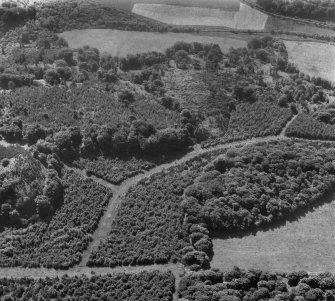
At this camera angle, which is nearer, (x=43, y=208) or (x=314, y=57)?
(x=43, y=208)

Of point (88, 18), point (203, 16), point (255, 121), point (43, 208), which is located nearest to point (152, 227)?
Answer: point (43, 208)

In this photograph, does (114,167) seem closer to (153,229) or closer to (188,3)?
(153,229)

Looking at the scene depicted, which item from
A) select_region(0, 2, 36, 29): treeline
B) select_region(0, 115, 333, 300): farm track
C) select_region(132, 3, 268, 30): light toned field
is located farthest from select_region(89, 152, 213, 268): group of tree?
select_region(0, 2, 36, 29): treeline

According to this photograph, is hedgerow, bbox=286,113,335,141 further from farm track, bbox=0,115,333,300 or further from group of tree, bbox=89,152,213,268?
group of tree, bbox=89,152,213,268

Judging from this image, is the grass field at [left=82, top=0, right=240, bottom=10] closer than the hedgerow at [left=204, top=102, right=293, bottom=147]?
No

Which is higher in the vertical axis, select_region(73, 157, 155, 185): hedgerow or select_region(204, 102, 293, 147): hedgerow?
select_region(204, 102, 293, 147): hedgerow

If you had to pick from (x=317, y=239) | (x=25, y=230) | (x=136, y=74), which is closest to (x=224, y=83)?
(x=136, y=74)

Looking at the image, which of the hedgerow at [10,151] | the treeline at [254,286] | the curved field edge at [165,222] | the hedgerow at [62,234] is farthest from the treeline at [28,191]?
the treeline at [254,286]
